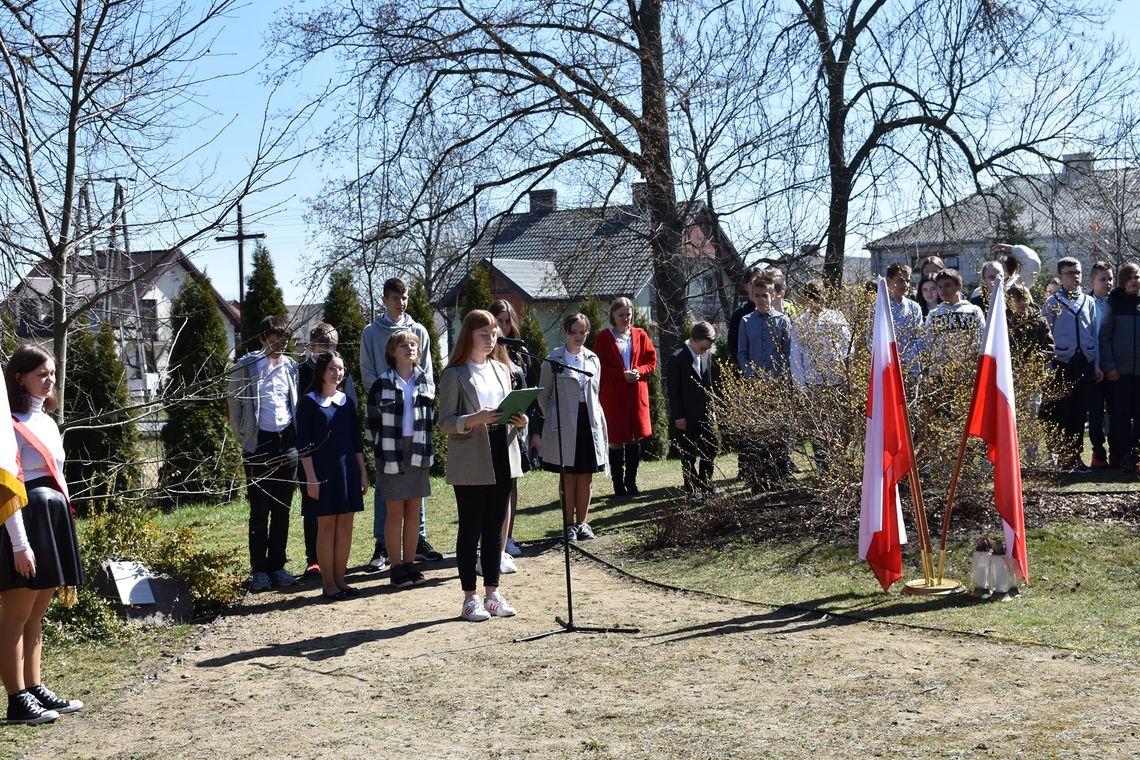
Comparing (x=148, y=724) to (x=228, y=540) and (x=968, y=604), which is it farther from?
(x=228, y=540)

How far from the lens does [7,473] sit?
17.0ft

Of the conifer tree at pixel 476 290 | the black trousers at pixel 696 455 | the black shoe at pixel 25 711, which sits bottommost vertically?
the black shoe at pixel 25 711

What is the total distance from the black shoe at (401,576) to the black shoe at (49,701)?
3007 millimetres

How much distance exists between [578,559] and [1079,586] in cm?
374

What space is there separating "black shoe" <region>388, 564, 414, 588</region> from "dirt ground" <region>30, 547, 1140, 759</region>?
1.07 m

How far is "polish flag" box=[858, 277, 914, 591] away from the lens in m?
6.98

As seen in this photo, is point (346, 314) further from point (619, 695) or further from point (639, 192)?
point (619, 695)

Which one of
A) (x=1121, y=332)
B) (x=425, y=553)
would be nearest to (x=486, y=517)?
(x=425, y=553)

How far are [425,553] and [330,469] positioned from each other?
1.71 metres

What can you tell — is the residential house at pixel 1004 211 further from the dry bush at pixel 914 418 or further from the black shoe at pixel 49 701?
the black shoe at pixel 49 701

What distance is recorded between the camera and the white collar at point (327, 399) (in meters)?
8.41

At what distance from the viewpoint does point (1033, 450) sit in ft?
30.3

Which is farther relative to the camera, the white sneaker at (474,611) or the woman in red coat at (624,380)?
the woman in red coat at (624,380)

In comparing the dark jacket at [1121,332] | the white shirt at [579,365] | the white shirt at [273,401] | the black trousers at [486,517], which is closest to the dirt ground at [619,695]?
the black trousers at [486,517]
